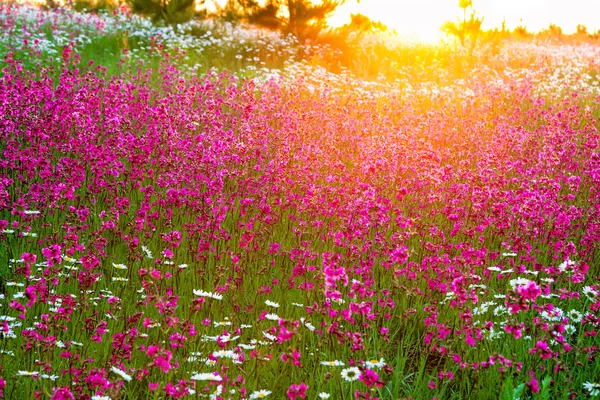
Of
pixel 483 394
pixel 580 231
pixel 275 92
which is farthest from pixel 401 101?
pixel 483 394

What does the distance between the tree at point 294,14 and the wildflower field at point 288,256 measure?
10789 mm

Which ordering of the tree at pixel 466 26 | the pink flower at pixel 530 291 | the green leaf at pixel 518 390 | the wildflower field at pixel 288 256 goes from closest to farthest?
the pink flower at pixel 530 291 < the green leaf at pixel 518 390 < the wildflower field at pixel 288 256 < the tree at pixel 466 26

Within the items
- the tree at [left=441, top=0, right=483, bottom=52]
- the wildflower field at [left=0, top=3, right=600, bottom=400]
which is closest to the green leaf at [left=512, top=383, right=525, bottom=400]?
the wildflower field at [left=0, top=3, right=600, bottom=400]

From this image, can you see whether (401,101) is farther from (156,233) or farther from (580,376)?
(580,376)

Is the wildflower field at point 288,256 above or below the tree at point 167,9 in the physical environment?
below

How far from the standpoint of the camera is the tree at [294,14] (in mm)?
20922

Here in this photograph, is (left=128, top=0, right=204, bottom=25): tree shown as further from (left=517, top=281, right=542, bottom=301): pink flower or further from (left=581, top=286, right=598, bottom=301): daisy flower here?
(left=517, top=281, right=542, bottom=301): pink flower

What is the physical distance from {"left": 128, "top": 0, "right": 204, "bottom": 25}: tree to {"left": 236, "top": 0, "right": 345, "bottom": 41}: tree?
1.87 meters

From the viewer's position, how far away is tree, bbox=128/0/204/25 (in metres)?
20.7

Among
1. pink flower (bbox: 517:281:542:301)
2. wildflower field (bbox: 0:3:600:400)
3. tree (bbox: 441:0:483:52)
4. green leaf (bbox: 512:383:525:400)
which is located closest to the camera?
pink flower (bbox: 517:281:542:301)

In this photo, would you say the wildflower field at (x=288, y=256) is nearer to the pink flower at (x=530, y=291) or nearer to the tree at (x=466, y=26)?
the pink flower at (x=530, y=291)

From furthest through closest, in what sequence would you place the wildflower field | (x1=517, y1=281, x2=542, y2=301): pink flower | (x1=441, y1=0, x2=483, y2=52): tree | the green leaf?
1. (x1=441, y1=0, x2=483, y2=52): tree
2. the wildflower field
3. the green leaf
4. (x1=517, y1=281, x2=542, y2=301): pink flower

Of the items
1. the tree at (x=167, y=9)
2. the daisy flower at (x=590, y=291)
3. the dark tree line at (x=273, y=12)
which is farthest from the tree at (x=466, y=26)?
the daisy flower at (x=590, y=291)

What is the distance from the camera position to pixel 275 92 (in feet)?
35.9
